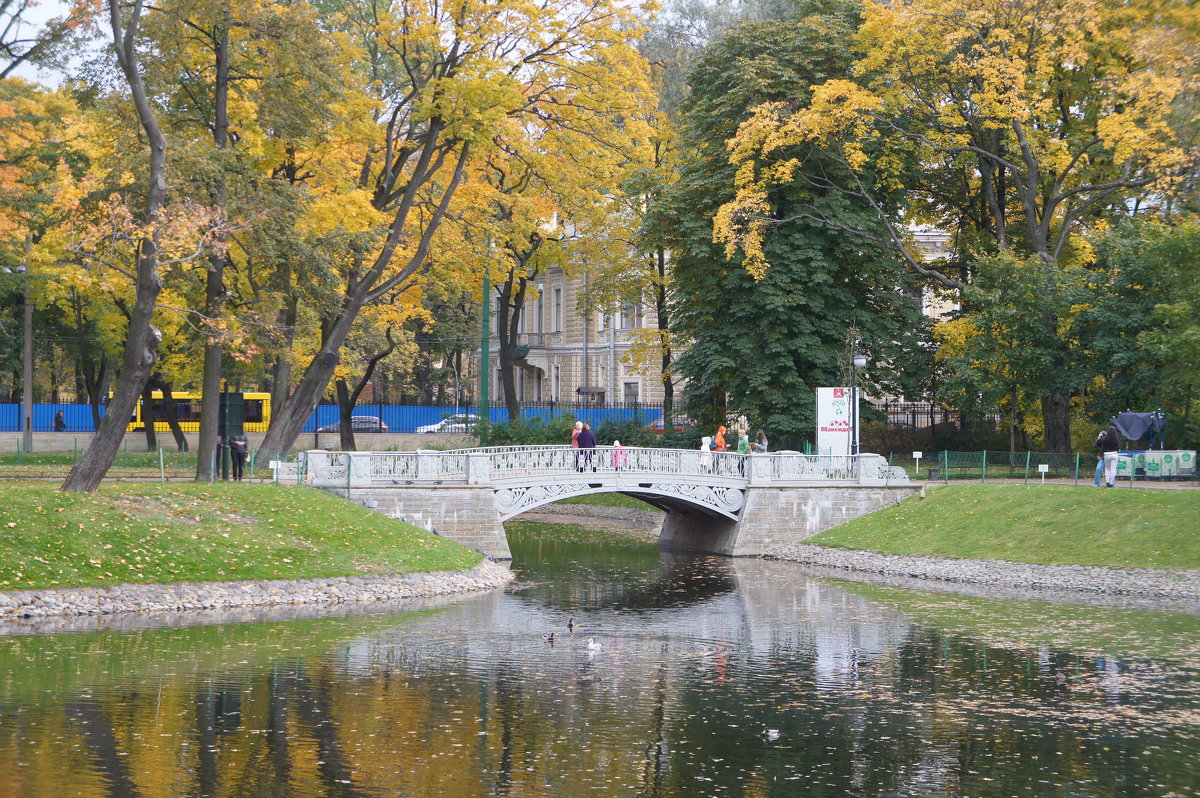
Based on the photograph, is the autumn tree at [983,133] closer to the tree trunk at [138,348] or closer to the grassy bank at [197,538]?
the grassy bank at [197,538]

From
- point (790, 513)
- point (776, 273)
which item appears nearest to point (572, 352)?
point (776, 273)

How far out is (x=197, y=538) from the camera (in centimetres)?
2561

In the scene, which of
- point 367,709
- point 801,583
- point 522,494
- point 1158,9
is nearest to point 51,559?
point 367,709

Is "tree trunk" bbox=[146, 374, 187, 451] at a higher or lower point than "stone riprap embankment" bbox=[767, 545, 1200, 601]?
higher

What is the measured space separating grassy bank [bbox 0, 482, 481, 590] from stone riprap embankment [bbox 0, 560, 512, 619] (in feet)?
0.71

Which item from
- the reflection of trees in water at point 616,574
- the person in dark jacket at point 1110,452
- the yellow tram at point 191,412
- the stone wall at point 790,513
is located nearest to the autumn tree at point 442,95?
the reflection of trees in water at point 616,574

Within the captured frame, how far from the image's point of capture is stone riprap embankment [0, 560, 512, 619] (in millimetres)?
22000

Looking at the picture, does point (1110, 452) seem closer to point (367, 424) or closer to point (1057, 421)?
point (1057, 421)

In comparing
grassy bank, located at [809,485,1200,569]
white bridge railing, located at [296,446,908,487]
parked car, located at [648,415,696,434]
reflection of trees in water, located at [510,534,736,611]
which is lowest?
reflection of trees in water, located at [510,534,736,611]

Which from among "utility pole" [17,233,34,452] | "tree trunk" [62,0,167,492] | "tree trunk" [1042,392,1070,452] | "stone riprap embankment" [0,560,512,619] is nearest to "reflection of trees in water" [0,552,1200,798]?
"stone riprap embankment" [0,560,512,619]

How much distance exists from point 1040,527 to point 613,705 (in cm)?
1859

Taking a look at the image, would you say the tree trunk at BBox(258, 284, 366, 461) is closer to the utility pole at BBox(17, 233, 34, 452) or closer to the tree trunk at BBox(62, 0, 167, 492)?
the tree trunk at BBox(62, 0, 167, 492)

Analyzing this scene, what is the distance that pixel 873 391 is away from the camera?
42.1m

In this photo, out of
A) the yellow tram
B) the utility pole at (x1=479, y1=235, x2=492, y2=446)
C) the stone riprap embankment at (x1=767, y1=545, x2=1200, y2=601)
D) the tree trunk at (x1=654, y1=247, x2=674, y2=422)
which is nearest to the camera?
the stone riprap embankment at (x1=767, y1=545, x2=1200, y2=601)
